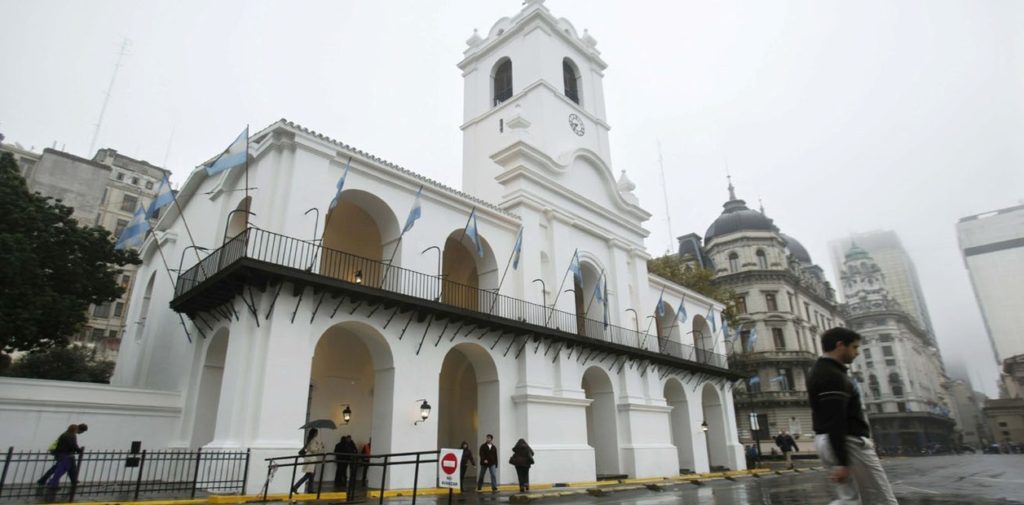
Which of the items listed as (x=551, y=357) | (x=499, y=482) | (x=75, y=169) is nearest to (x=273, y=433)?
(x=499, y=482)

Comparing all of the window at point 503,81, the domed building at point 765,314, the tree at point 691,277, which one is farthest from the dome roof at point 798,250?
the window at point 503,81

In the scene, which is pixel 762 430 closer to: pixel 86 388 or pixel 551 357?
pixel 551 357

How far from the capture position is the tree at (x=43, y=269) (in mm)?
16312

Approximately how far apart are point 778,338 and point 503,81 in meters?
36.1

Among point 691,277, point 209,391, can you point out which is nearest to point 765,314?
point 691,277

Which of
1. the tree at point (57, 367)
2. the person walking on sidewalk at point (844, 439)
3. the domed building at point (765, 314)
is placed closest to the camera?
the person walking on sidewalk at point (844, 439)

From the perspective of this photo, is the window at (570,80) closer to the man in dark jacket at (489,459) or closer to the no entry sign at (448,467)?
the man in dark jacket at (489,459)

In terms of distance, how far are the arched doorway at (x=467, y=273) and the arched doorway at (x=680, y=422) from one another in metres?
11.2

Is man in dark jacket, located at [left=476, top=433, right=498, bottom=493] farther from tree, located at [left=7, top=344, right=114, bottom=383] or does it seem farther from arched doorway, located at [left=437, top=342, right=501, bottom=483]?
tree, located at [left=7, top=344, right=114, bottom=383]

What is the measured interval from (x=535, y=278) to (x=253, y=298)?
1015cm

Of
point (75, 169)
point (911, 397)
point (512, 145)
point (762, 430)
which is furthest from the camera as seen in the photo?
point (911, 397)

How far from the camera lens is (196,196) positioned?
67.7ft

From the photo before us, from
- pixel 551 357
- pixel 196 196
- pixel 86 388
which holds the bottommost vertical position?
pixel 86 388

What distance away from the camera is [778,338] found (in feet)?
165
